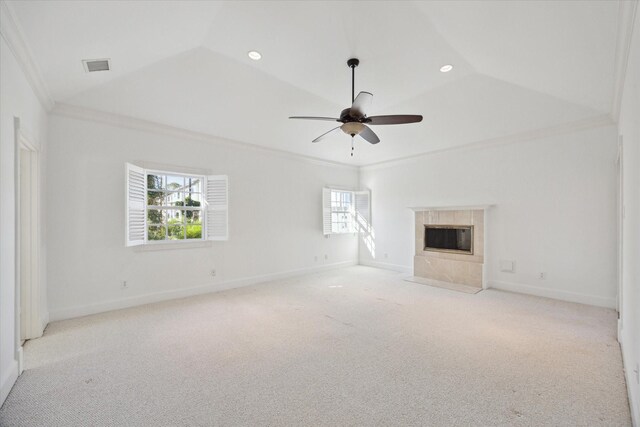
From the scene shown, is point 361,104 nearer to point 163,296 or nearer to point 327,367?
point 327,367

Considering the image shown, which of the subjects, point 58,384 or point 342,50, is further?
point 342,50

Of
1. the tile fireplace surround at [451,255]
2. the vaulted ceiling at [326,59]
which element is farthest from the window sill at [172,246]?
the tile fireplace surround at [451,255]

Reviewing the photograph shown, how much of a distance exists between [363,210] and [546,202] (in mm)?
3800

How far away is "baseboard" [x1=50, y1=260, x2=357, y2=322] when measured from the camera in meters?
3.71

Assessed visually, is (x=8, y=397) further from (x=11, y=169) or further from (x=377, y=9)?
(x=377, y=9)

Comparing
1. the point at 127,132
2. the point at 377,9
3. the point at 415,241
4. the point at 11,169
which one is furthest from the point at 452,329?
the point at 127,132

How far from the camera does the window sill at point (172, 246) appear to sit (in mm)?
4289

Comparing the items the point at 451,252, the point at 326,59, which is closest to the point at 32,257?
the point at 326,59

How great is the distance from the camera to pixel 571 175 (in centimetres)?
438

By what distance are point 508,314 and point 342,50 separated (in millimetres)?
3913

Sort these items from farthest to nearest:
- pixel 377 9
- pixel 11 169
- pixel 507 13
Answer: pixel 377 9 → pixel 507 13 → pixel 11 169

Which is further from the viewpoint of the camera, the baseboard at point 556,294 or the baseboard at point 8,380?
the baseboard at point 556,294

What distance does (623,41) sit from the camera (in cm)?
238

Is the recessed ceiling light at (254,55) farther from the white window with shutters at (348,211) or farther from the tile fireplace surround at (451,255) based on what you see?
the tile fireplace surround at (451,255)
